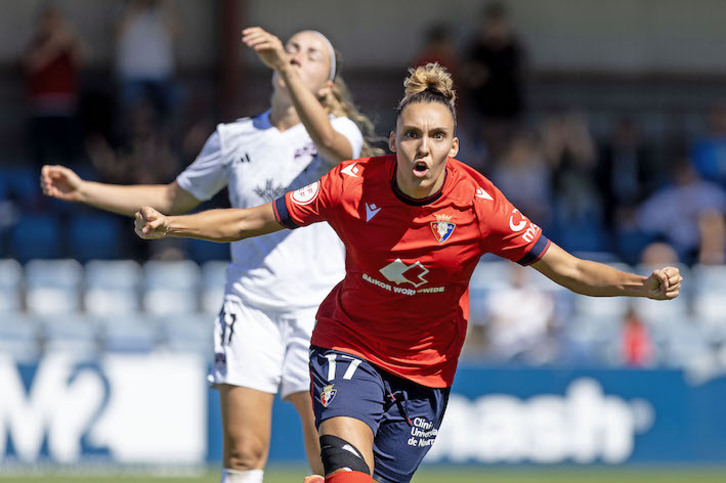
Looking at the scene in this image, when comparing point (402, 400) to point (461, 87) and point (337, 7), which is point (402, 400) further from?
point (337, 7)

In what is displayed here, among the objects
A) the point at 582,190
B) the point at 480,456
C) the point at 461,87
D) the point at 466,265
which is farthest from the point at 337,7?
the point at 466,265

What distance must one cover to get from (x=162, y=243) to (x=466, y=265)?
857 centimetres

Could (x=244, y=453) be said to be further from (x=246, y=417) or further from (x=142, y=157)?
(x=142, y=157)

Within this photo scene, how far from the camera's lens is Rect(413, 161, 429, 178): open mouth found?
4996 mm

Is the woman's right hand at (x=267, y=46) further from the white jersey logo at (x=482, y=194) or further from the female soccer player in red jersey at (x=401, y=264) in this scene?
the white jersey logo at (x=482, y=194)

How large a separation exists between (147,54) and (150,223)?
10.1m

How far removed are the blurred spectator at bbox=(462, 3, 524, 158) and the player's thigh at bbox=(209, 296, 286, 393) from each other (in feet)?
31.5

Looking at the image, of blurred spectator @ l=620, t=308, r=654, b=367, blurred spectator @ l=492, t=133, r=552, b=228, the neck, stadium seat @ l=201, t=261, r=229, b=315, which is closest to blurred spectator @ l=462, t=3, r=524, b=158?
blurred spectator @ l=492, t=133, r=552, b=228

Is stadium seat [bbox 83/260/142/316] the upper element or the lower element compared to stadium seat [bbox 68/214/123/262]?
lower

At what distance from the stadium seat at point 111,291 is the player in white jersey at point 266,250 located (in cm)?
636

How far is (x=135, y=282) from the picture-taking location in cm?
1268

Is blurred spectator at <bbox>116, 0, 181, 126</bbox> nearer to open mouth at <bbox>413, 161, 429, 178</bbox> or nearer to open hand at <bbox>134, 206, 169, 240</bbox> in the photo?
open hand at <bbox>134, 206, 169, 240</bbox>

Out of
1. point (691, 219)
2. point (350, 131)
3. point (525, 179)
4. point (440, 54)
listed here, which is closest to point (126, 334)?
point (525, 179)

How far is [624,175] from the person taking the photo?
15.4m
